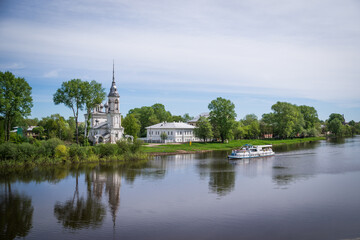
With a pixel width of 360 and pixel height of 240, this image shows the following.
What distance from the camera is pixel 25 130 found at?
328 feet

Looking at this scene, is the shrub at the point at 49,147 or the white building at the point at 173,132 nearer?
the shrub at the point at 49,147

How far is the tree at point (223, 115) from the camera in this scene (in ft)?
264

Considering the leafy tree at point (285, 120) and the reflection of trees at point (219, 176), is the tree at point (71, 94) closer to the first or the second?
the reflection of trees at point (219, 176)

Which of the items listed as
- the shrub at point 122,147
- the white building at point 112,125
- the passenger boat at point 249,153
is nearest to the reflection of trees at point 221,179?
the passenger boat at point 249,153

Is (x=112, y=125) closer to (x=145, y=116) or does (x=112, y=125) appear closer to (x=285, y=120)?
(x=145, y=116)

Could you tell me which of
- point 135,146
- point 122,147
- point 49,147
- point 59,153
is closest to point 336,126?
point 135,146

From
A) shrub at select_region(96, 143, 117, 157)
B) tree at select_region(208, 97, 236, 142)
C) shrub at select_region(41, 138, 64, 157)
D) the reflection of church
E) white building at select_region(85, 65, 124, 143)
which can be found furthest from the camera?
tree at select_region(208, 97, 236, 142)

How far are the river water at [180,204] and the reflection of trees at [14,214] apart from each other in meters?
0.06

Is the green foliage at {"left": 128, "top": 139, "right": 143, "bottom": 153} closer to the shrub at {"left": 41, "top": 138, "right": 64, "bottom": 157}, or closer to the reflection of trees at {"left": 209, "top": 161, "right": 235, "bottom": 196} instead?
the shrub at {"left": 41, "top": 138, "right": 64, "bottom": 157}

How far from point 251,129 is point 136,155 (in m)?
61.3

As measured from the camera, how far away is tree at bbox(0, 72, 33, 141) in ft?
149

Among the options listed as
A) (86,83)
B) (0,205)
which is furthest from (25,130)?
(0,205)

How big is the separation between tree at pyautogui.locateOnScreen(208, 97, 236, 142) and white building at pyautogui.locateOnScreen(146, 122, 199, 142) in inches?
299

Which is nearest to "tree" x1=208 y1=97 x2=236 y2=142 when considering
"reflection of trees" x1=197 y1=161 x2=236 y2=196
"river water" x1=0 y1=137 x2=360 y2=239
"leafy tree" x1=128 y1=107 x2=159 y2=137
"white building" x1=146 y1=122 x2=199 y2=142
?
"white building" x1=146 y1=122 x2=199 y2=142
